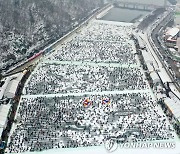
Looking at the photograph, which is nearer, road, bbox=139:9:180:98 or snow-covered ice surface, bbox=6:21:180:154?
snow-covered ice surface, bbox=6:21:180:154

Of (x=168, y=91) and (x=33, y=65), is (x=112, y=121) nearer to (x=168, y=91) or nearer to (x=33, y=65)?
(x=168, y=91)

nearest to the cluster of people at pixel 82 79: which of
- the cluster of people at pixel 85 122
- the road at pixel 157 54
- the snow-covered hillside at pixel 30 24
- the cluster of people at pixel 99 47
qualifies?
the cluster of people at pixel 85 122

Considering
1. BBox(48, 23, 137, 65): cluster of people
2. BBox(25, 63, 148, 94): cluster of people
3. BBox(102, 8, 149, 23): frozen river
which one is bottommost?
BBox(25, 63, 148, 94): cluster of people

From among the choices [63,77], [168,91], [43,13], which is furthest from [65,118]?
[43,13]

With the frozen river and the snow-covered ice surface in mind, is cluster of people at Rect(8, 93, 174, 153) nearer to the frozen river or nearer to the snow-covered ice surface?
the snow-covered ice surface

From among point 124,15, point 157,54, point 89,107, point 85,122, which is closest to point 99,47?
point 157,54

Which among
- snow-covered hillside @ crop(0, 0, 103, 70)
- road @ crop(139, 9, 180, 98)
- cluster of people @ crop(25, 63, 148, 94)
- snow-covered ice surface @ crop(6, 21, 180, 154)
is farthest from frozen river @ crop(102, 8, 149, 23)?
cluster of people @ crop(25, 63, 148, 94)

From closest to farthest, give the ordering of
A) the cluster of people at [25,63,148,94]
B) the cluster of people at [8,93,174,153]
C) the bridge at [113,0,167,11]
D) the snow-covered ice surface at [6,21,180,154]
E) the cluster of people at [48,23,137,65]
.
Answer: the cluster of people at [8,93,174,153], the snow-covered ice surface at [6,21,180,154], the cluster of people at [25,63,148,94], the cluster of people at [48,23,137,65], the bridge at [113,0,167,11]

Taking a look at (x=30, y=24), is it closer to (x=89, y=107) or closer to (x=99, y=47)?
(x=99, y=47)
